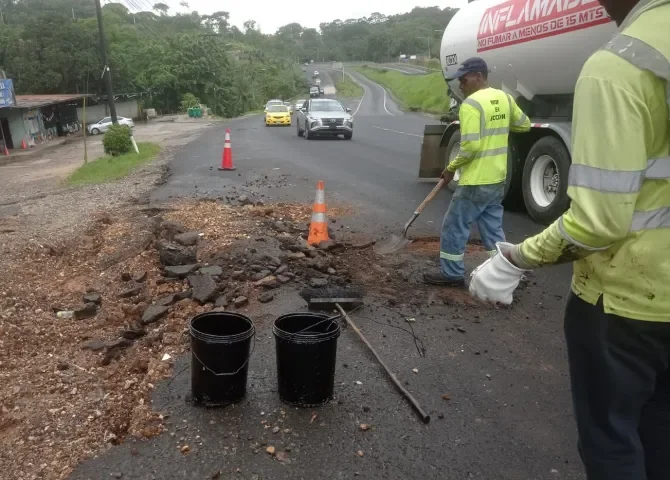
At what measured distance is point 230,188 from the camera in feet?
35.8

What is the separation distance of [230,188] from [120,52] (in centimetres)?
4999

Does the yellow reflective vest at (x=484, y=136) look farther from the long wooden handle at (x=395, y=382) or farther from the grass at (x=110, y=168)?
the grass at (x=110, y=168)

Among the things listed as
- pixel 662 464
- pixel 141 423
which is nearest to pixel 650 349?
pixel 662 464

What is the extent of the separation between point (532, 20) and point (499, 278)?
604 centimetres

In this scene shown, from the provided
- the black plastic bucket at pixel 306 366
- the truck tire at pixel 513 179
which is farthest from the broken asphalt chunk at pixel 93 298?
the truck tire at pixel 513 179

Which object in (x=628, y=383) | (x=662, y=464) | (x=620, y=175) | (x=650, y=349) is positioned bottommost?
(x=662, y=464)

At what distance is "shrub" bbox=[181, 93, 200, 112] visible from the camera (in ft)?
173

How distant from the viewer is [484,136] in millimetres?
5117

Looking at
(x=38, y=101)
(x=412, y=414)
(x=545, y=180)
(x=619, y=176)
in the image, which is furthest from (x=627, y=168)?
(x=38, y=101)

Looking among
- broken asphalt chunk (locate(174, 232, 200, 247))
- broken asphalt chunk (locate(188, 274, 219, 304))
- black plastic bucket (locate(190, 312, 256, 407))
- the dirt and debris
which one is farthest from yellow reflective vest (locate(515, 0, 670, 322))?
broken asphalt chunk (locate(174, 232, 200, 247))

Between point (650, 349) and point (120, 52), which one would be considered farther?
point (120, 52)

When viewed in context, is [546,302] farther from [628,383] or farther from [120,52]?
[120,52]

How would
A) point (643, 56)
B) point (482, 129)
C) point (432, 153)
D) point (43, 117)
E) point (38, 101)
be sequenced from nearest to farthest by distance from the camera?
point (643, 56), point (482, 129), point (432, 153), point (38, 101), point (43, 117)

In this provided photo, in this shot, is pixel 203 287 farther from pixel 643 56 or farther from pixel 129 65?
pixel 129 65
